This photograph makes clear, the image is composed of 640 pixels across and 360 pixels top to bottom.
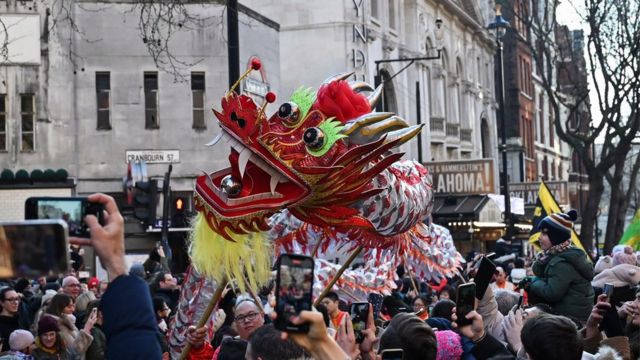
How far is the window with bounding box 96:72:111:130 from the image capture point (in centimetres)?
2959

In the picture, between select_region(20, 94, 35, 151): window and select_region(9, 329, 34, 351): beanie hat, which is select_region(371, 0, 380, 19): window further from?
select_region(9, 329, 34, 351): beanie hat

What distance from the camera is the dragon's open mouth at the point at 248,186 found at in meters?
8.52

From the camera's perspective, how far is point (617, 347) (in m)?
6.33

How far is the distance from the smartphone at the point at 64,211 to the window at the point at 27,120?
24.8 metres

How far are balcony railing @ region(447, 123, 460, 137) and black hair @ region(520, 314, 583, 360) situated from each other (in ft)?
156

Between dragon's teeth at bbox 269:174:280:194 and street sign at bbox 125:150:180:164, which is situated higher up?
street sign at bbox 125:150:180:164

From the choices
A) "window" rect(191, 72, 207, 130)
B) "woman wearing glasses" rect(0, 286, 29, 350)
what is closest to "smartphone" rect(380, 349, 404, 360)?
"woman wearing glasses" rect(0, 286, 29, 350)

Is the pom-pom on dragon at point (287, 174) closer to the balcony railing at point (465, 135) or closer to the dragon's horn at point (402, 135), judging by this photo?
the dragon's horn at point (402, 135)

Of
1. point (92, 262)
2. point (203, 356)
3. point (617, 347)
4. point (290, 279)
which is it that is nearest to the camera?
point (290, 279)

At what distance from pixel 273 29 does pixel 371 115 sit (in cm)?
2429

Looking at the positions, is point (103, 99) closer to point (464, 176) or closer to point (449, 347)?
Answer: point (464, 176)

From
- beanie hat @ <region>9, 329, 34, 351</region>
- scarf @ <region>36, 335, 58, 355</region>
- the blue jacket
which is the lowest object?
scarf @ <region>36, 335, 58, 355</region>

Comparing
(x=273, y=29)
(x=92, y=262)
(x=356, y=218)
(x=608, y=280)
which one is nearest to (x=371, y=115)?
(x=356, y=218)

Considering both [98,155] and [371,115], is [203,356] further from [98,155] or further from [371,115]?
[98,155]
